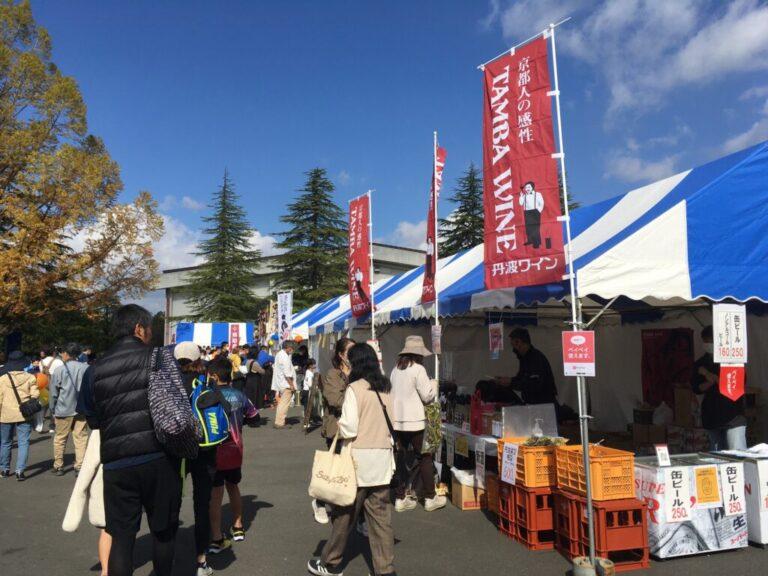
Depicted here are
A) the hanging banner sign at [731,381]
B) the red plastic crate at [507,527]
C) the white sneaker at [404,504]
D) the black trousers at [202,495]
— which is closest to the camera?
the black trousers at [202,495]

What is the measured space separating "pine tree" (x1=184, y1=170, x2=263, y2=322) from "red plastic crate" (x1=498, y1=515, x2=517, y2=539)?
34.8 m

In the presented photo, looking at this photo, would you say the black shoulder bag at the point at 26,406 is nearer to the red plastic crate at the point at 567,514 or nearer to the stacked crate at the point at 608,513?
the red plastic crate at the point at 567,514

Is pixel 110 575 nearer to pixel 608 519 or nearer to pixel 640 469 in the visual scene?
pixel 608 519

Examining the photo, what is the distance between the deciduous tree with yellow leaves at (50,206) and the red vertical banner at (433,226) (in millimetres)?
13489

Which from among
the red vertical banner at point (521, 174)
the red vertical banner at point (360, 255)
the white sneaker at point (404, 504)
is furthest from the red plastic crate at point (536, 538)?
the red vertical banner at point (360, 255)

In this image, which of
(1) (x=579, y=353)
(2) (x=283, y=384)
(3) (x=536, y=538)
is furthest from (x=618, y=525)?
(2) (x=283, y=384)

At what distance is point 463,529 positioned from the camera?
17.7 feet

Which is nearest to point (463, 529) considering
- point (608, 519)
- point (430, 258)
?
point (608, 519)

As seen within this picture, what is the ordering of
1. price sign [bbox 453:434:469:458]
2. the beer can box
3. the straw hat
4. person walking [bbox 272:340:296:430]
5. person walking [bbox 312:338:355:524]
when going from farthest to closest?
1. person walking [bbox 272:340:296:430]
2. price sign [bbox 453:434:469:458]
3. the straw hat
4. person walking [bbox 312:338:355:524]
5. the beer can box

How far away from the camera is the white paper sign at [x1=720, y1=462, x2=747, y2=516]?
15.6 feet

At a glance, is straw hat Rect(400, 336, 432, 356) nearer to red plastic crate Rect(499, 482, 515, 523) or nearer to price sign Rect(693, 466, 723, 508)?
red plastic crate Rect(499, 482, 515, 523)

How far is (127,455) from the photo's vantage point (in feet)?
10.3

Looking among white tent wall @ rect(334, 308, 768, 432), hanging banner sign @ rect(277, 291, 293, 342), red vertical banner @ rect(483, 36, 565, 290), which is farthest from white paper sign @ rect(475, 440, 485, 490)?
hanging banner sign @ rect(277, 291, 293, 342)

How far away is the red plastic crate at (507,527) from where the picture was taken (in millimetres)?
5074
